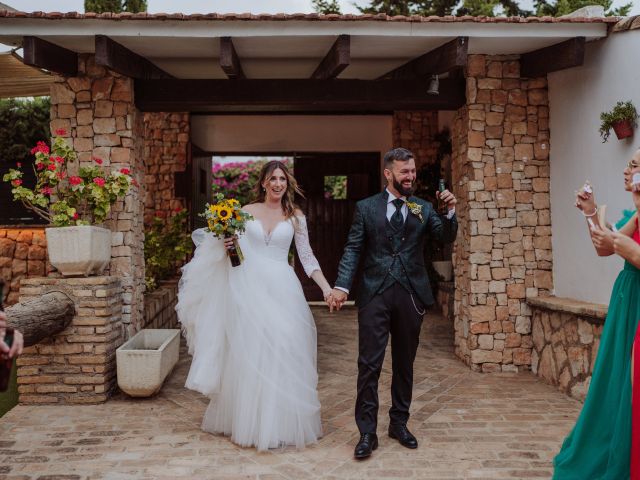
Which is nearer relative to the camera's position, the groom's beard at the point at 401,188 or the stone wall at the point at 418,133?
the groom's beard at the point at 401,188

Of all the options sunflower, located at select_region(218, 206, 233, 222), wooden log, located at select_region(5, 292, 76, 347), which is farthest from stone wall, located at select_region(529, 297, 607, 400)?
wooden log, located at select_region(5, 292, 76, 347)

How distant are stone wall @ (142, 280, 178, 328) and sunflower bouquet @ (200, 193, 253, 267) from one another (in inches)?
106

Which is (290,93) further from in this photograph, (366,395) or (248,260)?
(366,395)

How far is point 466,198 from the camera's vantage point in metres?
6.13

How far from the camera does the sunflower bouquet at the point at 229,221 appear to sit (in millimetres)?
4074

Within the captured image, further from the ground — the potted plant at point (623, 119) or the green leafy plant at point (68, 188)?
the potted plant at point (623, 119)

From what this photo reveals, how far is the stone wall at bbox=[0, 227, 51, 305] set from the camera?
24.7 ft

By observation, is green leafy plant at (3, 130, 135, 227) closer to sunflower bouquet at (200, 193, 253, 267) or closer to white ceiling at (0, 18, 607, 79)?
white ceiling at (0, 18, 607, 79)

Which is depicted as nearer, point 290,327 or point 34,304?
point 290,327

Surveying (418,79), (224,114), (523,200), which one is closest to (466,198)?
(523,200)

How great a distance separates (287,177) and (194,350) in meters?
1.44

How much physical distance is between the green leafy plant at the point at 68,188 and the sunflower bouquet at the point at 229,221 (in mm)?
1808

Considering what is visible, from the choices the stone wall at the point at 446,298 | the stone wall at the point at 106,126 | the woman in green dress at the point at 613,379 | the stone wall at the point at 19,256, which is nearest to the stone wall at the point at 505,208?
the stone wall at the point at 446,298

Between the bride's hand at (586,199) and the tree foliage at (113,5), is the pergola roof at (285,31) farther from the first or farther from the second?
the tree foliage at (113,5)
